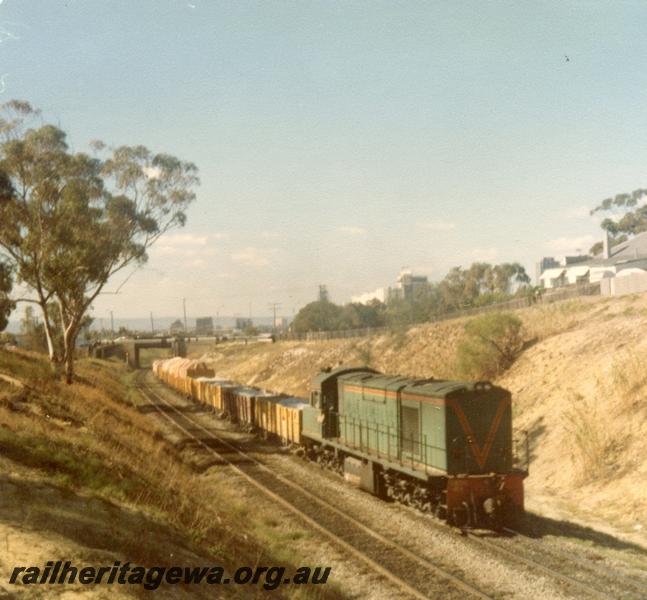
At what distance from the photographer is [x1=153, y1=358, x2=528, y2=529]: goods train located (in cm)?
1694

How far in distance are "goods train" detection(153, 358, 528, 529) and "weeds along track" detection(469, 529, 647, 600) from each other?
1161 mm

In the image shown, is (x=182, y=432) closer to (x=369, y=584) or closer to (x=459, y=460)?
(x=459, y=460)

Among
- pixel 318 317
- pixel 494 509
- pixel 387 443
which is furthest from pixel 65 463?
pixel 318 317

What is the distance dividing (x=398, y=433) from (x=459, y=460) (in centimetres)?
268

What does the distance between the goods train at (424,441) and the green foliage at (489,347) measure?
13.0m

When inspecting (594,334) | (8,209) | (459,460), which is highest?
(8,209)

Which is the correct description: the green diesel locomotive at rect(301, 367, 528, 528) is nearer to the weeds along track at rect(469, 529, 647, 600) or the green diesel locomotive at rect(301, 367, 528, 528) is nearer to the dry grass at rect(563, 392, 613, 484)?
the weeds along track at rect(469, 529, 647, 600)

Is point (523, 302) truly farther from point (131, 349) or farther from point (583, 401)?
point (131, 349)

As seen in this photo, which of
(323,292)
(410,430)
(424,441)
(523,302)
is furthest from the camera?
(323,292)

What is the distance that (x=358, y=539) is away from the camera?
632 inches

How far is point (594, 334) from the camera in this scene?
32.8m

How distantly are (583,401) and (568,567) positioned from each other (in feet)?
42.9

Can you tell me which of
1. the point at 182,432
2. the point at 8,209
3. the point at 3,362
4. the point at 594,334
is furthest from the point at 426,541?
the point at 8,209

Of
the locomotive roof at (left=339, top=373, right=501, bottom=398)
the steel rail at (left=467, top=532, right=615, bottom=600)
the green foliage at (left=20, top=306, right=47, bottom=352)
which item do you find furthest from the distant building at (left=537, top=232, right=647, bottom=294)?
the green foliage at (left=20, top=306, right=47, bottom=352)
